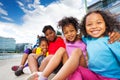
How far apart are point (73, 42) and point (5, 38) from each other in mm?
83538

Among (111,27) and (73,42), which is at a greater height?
(111,27)

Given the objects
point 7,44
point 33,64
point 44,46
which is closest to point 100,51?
point 33,64

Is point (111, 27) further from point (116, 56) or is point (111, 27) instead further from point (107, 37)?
point (116, 56)

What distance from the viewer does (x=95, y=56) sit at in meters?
1.39

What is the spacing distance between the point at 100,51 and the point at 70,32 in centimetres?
47

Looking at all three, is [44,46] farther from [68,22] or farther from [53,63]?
[53,63]

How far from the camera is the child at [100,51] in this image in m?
1.32

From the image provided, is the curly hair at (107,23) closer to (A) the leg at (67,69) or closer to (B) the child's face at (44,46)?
(A) the leg at (67,69)

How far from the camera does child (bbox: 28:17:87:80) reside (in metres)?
1.31

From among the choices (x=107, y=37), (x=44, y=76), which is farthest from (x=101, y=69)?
(x=44, y=76)

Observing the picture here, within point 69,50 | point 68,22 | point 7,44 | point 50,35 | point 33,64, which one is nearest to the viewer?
point 69,50

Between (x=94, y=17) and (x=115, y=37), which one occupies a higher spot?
(x=94, y=17)

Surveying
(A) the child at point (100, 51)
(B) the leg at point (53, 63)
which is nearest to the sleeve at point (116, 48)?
(A) the child at point (100, 51)

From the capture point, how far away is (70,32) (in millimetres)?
1775
